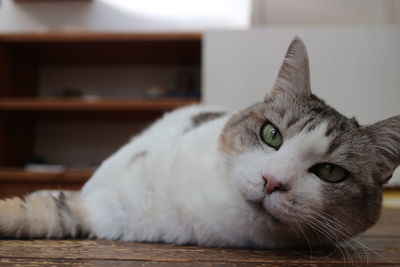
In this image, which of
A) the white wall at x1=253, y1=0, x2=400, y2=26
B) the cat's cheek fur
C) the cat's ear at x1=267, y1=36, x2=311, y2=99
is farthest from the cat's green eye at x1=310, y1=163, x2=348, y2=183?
the white wall at x1=253, y1=0, x2=400, y2=26

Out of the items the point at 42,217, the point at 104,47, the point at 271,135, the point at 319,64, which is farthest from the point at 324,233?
the point at 104,47

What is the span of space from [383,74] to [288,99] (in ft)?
3.14

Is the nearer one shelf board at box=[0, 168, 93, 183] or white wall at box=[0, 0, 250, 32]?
shelf board at box=[0, 168, 93, 183]

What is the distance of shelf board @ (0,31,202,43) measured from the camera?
2789 mm

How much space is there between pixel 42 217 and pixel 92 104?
196cm

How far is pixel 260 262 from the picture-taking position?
0.76 m

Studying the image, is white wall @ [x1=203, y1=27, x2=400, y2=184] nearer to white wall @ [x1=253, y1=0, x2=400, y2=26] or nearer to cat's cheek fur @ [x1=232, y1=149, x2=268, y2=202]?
white wall @ [x1=253, y1=0, x2=400, y2=26]

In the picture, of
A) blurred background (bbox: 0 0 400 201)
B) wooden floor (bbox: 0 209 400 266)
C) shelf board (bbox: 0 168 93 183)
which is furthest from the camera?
shelf board (bbox: 0 168 93 183)

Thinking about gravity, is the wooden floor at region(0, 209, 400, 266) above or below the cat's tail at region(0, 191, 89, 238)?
below

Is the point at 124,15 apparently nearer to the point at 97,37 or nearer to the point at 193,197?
the point at 97,37

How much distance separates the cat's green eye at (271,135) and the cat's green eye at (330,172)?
93 mm

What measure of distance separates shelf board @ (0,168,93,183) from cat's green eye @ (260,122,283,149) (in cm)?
208

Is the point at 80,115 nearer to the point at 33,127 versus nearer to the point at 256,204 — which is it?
the point at 33,127

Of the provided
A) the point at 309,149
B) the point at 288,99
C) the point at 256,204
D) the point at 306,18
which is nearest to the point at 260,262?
the point at 256,204
